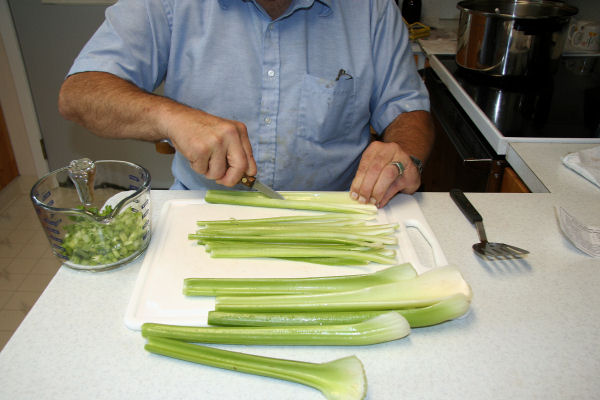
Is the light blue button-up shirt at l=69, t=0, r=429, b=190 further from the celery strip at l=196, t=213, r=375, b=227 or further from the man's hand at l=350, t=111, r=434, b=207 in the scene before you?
the celery strip at l=196, t=213, r=375, b=227

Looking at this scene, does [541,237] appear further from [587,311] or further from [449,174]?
[449,174]

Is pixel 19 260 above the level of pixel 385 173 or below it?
below

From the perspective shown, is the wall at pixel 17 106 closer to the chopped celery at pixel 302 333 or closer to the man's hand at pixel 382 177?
the man's hand at pixel 382 177

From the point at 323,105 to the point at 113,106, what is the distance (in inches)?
23.0

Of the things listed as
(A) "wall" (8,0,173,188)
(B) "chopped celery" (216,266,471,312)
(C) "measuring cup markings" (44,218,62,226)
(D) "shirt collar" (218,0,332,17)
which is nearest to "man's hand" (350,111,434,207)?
(B) "chopped celery" (216,266,471,312)

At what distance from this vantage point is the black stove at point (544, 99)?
154 centimetres

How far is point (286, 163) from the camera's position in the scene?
56.6 inches

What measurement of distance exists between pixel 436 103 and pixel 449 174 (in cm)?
36

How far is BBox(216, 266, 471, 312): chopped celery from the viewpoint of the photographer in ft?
2.62

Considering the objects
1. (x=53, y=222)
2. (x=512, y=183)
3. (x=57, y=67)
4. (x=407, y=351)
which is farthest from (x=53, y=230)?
(x=57, y=67)

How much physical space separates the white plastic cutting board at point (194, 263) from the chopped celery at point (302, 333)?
0.04 m

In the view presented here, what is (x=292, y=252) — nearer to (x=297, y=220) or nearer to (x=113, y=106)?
(x=297, y=220)

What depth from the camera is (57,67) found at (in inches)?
114

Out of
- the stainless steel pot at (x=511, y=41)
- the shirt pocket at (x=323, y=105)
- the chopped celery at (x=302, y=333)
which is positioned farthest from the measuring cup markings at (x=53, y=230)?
the stainless steel pot at (x=511, y=41)
